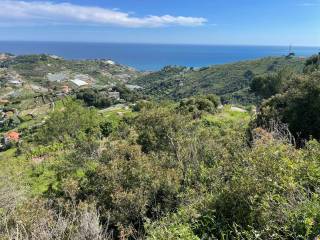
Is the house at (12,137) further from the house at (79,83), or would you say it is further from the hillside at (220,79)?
the house at (79,83)

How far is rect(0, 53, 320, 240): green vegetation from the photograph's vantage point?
8.55 metres

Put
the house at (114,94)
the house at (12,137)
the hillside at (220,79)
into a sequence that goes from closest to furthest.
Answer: the house at (12,137)
the house at (114,94)
the hillside at (220,79)

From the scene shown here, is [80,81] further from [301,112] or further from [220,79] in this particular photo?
[301,112]

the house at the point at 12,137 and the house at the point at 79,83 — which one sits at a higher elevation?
the house at the point at 12,137

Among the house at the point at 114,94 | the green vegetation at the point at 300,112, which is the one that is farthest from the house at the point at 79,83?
the green vegetation at the point at 300,112

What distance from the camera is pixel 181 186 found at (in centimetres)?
1480

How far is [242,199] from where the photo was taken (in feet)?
31.4

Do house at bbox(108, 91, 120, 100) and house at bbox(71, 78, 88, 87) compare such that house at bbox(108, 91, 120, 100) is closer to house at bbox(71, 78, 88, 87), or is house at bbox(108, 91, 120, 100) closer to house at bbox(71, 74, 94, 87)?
house at bbox(71, 78, 88, 87)

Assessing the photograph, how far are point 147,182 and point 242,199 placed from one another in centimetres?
564

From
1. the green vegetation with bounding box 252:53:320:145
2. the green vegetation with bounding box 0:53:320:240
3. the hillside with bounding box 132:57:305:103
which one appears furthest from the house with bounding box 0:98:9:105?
the green vegetation with bounding box 252:53:320:145

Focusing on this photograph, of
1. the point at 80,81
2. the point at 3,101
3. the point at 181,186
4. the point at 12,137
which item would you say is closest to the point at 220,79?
the point at 80,81

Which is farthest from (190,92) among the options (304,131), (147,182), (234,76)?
(147,182)

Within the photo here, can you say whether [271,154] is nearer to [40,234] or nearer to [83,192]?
[40,234]

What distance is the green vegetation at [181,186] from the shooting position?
855 cm
